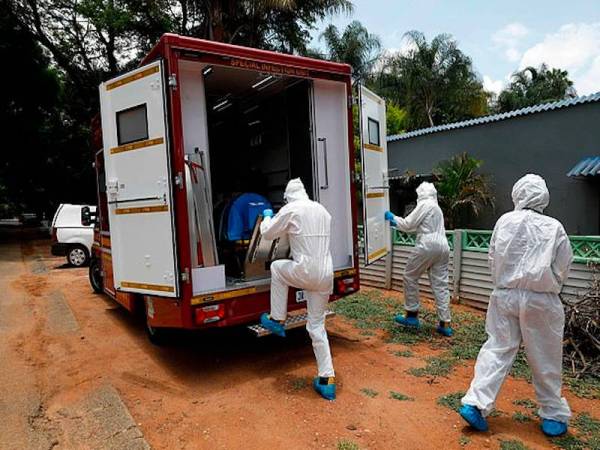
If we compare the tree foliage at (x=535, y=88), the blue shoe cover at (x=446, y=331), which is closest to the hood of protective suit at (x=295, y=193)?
the blue shoe cover at (x=446, y=331)

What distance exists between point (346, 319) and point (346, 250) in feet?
4.69

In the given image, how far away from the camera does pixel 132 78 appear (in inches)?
152

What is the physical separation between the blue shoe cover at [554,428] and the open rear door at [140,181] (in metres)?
2.82

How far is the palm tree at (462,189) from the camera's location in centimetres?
1055

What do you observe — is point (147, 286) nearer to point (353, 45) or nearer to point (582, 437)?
point (582, 437)

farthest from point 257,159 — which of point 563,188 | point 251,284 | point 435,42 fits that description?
point 435,42

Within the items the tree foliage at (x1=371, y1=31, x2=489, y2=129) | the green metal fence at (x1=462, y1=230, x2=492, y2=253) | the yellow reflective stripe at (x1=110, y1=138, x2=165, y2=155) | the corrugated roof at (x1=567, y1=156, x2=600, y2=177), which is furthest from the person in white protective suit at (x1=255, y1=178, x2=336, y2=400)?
the tree foliage at (x1=371, y1=31, x2=489, y2=129)

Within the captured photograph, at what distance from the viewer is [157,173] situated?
12.3ft

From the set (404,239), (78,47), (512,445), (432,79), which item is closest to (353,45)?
(432,79)

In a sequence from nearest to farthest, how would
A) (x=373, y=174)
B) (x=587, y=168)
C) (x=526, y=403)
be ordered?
(x=526, y=403) → (x=373, y=174) → (x=587, y=168)

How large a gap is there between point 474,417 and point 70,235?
1168cm

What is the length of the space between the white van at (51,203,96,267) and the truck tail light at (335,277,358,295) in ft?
30.3

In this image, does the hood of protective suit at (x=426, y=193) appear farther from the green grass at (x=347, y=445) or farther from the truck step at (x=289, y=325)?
the green grass at (x=347, y=445)

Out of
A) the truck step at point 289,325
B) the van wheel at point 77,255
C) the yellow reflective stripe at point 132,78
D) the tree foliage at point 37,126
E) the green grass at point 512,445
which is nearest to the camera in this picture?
the green grass at point 512,445
